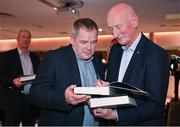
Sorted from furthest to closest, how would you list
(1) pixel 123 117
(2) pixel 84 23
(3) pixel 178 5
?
(3) pixel 178 5 → (2) pixel 84 23 → (1) pixel 123 117

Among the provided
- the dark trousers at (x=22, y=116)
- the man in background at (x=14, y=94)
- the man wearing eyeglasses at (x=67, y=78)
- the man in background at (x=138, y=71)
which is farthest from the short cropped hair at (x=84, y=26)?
the dark trousers at (x=22, y=116)

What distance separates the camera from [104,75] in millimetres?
1831

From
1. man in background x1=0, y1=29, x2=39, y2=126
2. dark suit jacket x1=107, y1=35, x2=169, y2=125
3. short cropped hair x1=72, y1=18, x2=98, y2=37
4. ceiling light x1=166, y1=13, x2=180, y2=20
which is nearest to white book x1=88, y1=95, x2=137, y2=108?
dark suit jacket x1=107, y1=35, x2=169, y2=125

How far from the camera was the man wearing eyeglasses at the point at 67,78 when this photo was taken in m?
1.59

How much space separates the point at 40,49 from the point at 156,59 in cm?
1243

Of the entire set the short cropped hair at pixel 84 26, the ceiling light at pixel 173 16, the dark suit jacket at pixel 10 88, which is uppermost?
the ceiling light at pixel 173 16

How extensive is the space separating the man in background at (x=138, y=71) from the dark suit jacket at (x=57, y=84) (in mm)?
217

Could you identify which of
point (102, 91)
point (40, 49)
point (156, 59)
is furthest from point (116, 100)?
point (40, 49)

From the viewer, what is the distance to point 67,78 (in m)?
1.62

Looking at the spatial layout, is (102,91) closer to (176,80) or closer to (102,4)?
(176,80)

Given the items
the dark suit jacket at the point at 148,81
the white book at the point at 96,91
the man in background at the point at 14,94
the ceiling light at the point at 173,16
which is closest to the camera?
the white book at the point at 96,91

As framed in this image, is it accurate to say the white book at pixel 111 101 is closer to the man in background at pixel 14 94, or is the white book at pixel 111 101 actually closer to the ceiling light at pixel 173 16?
the man in background at pixel 14 94

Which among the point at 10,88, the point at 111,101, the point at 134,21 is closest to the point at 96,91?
the point at 111,101

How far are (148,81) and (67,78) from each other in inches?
16.5
